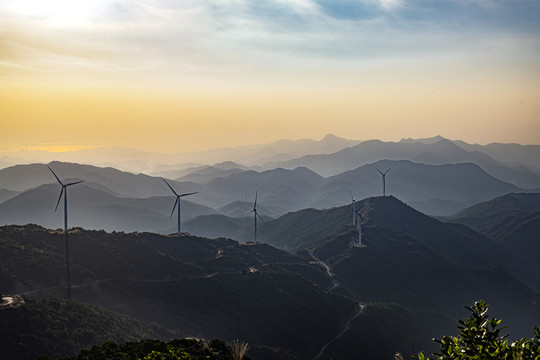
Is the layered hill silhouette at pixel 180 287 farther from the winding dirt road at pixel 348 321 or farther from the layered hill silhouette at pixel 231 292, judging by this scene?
the winding dirt road at pixel 348 321

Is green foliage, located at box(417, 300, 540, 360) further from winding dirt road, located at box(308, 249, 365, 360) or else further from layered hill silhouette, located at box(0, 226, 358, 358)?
winding dirt road, located at box(308, 249, 365, 360)

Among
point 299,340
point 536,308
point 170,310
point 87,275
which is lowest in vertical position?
point 536,308

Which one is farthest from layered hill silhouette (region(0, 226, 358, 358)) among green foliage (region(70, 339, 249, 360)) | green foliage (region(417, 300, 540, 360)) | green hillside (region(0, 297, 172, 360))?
green foliage (region(417, 300, 540, 360))

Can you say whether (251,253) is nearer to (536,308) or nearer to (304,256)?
(304,256)

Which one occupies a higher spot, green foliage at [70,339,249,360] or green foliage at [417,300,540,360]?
green foliage at [417,300,540,360]

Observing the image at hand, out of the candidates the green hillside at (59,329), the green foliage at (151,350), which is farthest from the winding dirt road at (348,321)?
the green foliage at (151,350)

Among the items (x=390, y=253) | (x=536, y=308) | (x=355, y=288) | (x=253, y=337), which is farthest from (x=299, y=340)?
(x=536, y=308)

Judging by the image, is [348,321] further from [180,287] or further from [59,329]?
[59,329]

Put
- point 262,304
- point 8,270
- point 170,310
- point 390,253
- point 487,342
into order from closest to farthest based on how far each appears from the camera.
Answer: point 487,342 < point 8,270 < point 170,310 < point 262,304 < point 390,253
